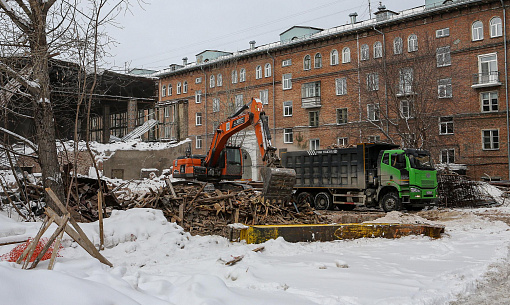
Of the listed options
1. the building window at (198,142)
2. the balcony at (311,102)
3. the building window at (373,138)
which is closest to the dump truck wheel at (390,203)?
the building window at (373,138)

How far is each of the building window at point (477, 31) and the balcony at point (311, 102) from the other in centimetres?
1328

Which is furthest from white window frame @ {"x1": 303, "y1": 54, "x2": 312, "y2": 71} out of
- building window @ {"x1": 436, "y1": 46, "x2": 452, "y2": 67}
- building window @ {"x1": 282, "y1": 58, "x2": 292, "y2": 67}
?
building window @ {"x1": 436, "y1": 46, "x2": 452, "y2": 67}

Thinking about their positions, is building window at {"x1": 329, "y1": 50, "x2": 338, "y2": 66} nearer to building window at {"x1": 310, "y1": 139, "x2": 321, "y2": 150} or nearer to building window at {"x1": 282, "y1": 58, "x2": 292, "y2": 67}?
building window at {"x1": 282, "y1": 58, "x2": 292, "y2": 67}

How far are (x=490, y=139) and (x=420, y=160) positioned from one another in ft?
53.8

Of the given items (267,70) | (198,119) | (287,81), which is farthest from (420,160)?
(198,119)

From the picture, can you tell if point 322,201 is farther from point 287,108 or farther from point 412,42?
point 287,108

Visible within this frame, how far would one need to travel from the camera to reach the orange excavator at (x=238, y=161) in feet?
41.6

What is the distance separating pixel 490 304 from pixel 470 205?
15644mm

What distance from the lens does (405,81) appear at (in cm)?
2639

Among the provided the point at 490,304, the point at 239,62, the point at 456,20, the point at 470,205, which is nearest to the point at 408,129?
the point at 470,205

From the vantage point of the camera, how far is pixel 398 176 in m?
17.2

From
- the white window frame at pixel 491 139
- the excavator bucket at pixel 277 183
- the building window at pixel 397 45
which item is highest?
the building window at pixel 397 45

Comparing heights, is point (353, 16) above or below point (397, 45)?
above

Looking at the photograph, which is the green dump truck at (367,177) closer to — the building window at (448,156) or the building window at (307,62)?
the building window at (448,156)
